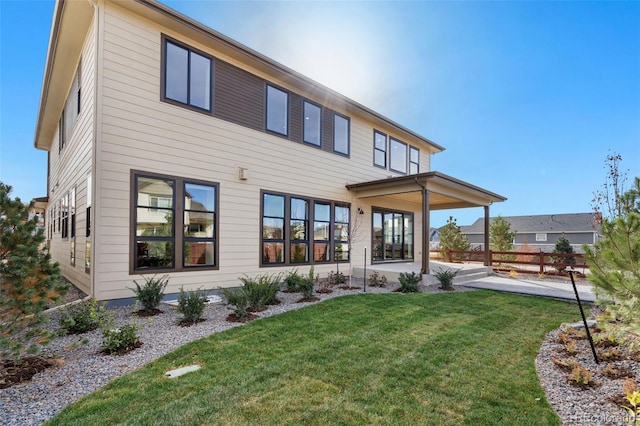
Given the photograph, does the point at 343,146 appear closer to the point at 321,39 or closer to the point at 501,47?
the point at 321,39

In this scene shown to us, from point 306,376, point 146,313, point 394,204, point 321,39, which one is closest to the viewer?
point 306,376

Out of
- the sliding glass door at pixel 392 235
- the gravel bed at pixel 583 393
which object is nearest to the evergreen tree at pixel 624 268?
the gravel bed at pixel 583 393

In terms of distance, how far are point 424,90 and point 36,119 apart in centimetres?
1709

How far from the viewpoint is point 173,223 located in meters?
6.70

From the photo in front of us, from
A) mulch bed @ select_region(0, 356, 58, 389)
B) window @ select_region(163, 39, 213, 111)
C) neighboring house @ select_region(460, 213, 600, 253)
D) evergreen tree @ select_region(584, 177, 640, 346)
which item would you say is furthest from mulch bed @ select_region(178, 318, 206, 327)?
neighboring house @ select_region(460, 213, 600, 253)

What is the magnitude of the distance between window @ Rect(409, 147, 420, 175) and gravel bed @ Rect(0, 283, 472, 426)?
9.69m

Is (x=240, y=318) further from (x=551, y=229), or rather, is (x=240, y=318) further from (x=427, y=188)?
(x=551, y=229)

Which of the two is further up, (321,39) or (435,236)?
(321,39)

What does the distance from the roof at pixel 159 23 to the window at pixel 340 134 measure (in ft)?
1.26

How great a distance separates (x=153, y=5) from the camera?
6109 mm

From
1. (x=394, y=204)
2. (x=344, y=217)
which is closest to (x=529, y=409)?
(x=344, y=217)

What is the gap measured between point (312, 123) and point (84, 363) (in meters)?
8.06

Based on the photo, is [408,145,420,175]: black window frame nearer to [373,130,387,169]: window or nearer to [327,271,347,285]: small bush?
[373,130,387,169]: window

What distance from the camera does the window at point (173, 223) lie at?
636 centimetres
